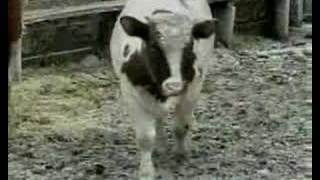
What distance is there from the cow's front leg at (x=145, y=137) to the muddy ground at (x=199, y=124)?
12cm

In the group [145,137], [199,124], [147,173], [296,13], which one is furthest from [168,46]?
[296,13]

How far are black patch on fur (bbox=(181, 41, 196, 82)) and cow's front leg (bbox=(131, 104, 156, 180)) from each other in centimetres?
27

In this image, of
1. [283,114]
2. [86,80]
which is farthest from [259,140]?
[86,80]

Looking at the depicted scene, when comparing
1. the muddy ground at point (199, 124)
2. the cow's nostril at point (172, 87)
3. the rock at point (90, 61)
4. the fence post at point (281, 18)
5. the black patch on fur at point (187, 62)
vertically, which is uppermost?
the black patch on fur at point (187, 62)

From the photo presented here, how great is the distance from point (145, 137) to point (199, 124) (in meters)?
1.09

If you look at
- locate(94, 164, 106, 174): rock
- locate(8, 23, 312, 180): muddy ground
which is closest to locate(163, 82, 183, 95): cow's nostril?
locate(8, 23, 312, 180): muddy ground

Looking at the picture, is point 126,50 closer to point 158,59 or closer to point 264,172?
point 158,59

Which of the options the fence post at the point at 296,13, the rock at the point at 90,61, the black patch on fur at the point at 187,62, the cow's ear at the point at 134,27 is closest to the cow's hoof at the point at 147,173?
the black patch on fur at the point at 187,62

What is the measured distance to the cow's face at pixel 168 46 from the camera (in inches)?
115

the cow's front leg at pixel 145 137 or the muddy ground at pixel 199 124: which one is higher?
the cow's front leg at pixel 145 137

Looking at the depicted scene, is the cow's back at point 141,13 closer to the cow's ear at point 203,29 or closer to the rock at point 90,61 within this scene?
the cow's ear at point 203,29

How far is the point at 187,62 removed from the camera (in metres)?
3.00

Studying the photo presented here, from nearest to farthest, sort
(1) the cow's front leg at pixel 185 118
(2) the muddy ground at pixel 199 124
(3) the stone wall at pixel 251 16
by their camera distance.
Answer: (1) the cow's front leg at pixel 185 118 < (2) the muddy ground at pixel 199 124 < (3) the stone wall at pixel 251 16
